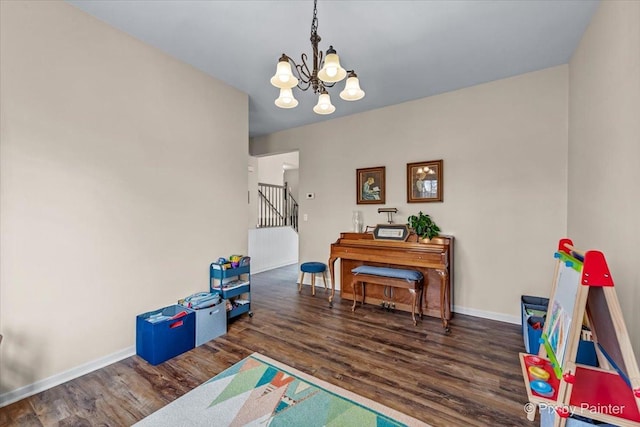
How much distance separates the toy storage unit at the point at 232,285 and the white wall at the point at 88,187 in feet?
0.49

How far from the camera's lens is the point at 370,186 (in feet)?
13.1

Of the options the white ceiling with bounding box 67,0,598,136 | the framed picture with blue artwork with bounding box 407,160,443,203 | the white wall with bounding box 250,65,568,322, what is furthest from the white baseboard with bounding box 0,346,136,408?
the framed picture with blue artwork with bounding box 407,160,443,203

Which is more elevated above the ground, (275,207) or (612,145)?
(612,145)

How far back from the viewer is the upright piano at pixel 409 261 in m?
2.99

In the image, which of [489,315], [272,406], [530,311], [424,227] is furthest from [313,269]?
[530,311]

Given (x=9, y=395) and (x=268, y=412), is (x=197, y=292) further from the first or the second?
(x=268, y=412)

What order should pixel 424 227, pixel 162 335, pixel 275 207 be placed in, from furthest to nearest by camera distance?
1. pixel 275 207
2. pixel 424 227
3. pixel 162 335

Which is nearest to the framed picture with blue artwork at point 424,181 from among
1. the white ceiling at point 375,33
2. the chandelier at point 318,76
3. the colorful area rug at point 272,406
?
the white ceiling at point 375,33

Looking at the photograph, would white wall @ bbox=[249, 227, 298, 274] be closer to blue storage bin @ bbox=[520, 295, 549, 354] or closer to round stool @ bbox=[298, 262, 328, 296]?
round stool @ bbox=[298, 262, 328, 296]

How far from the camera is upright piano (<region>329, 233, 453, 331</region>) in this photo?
299cm

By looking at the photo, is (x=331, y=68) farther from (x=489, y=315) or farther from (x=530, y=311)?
(x=489, y=315)

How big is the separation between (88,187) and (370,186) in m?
3.20

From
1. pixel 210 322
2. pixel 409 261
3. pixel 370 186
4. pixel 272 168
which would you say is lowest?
pixel 210 322

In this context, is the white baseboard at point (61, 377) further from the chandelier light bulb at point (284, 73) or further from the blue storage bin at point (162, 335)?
the chandelier light bulb at point (284, 73)
